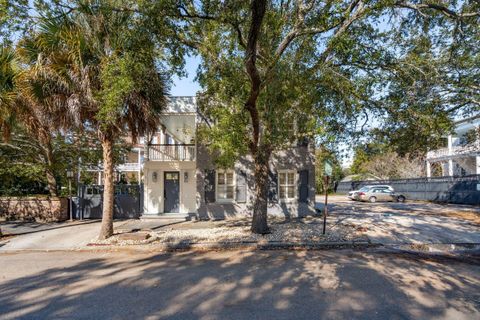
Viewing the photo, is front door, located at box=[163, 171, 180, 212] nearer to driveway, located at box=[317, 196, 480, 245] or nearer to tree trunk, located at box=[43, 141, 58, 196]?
tree trunk, located at box=[43, 141, 58, 196]

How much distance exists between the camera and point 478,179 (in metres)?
19.4

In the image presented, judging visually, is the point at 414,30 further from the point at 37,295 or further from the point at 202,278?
the point at 37,295

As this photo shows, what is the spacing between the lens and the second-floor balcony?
14.8 m

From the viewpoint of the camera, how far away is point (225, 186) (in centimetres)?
1438

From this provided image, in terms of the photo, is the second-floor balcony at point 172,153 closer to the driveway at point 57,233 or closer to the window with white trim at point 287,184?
the driveway at point 57,233

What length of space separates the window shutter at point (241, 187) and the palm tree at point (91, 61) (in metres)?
6.10

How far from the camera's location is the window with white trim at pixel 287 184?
47.5ft

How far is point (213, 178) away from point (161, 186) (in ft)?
9.87

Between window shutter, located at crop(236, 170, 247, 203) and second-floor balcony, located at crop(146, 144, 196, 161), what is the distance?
2.54m

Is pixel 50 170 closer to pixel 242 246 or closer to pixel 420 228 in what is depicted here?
pixel 242 246

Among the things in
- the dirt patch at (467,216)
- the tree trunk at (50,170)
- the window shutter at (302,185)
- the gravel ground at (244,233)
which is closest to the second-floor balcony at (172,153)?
the gravel ground at (244,233)

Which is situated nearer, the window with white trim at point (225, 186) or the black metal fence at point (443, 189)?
the window with white trim at point (225, 186)

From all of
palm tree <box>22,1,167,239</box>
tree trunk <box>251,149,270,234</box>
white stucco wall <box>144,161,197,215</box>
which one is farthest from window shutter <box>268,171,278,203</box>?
palm tree <box>22,1,167,239</box>

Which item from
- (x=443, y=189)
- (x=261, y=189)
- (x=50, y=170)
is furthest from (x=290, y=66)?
(x=443, y=189)
